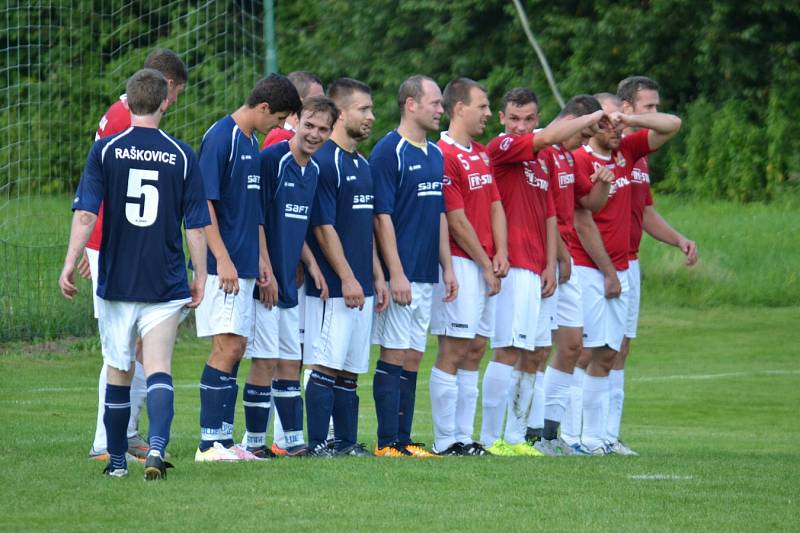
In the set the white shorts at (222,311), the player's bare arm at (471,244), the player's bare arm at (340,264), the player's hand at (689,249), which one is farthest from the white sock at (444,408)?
the player's hand at (689,249)

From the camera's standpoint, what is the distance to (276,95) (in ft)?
27.5

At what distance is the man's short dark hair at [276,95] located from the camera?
8370 millimetres

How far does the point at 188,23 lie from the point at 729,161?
32.3ft

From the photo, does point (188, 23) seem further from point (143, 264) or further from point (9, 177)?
point (143, 264)

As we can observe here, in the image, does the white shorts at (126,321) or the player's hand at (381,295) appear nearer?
the white shorts at (126,321)

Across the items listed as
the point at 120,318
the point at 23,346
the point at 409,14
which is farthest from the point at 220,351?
the point at 409,14

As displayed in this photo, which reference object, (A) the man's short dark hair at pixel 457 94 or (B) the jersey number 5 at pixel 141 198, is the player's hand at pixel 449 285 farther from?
(B) the jersey number 5 at pixel 141 198

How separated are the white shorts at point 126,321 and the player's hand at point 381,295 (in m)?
1.75

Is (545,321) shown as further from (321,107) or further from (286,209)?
(321,107)

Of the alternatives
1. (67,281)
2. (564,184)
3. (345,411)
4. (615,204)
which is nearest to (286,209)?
(345,411)

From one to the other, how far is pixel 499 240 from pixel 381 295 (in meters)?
0.91

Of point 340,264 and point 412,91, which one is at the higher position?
point 412,91

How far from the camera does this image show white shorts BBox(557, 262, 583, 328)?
10.2m

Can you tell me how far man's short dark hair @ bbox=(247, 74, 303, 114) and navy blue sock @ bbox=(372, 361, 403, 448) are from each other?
175 cm
